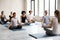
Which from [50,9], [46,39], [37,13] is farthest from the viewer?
[37,13]

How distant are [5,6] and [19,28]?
21.7ft

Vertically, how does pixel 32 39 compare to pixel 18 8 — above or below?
below

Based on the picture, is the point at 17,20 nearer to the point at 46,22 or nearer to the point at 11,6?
the point at 46,22

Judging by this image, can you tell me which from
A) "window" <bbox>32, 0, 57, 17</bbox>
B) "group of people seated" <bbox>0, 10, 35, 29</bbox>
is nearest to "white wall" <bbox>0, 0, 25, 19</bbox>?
"window" <bbox>32, 0, 57, 17</bbox>

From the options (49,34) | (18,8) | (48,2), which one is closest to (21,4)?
(18,8)

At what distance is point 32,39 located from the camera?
4.80 m

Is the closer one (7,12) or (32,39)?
(32,39)

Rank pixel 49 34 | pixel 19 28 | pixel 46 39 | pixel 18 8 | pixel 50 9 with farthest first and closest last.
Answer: pixel 18 8, pixel 50 9, pixel 19 28, pixel 49 34, pixel 46 39

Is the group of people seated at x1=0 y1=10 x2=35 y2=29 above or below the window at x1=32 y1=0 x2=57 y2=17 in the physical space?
below

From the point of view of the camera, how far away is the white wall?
1327 centimetres

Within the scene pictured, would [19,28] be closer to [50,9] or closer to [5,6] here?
[50,9]

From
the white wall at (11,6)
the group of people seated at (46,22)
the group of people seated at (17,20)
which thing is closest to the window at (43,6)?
the white wall at (11,6)

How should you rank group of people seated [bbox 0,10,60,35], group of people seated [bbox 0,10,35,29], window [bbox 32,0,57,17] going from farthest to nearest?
window [bbox 32,0,57,17]
group of people seated [bbox 0,10,35,29]
group of people seated [bbox 0,10,60,35]

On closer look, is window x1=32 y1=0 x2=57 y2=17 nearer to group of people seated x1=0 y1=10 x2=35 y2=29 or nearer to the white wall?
the white wall
